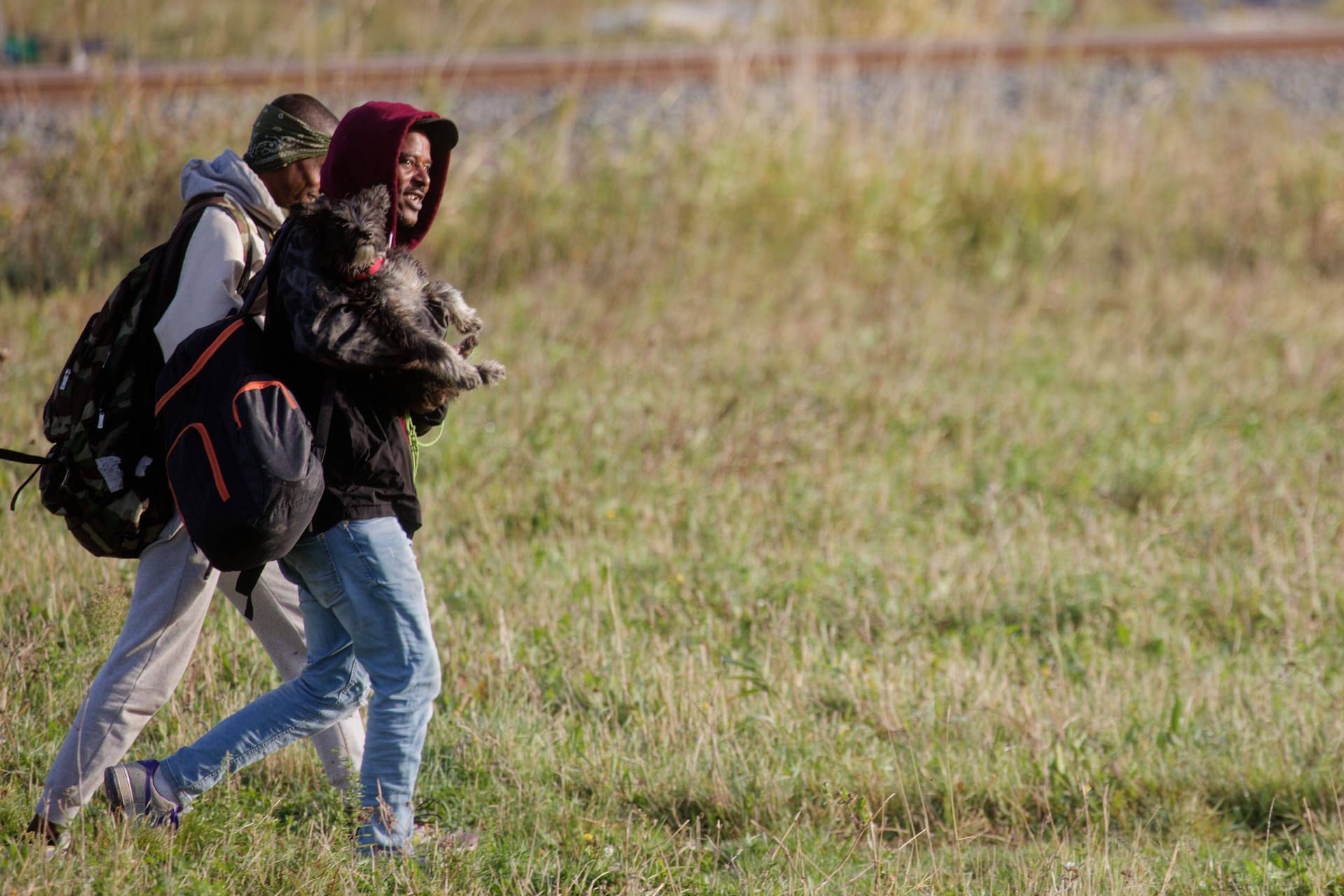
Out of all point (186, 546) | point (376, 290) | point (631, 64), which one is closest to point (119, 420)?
point (186, 546)

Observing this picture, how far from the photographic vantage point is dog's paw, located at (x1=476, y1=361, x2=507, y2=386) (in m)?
3.04

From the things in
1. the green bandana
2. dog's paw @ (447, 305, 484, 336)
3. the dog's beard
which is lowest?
dog's paw @ (447, 305, 484, 336)

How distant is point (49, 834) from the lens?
125 inches

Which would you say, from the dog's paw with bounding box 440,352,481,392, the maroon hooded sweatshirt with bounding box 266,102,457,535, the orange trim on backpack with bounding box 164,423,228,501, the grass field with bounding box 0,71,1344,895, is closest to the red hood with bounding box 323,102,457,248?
the maroon hooded sweatshirt with bounding box 266,102,457,535

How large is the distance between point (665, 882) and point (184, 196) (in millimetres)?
2046

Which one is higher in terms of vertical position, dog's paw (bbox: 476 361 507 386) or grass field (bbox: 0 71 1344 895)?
dog's paw (bbox: 476 361 507 386)

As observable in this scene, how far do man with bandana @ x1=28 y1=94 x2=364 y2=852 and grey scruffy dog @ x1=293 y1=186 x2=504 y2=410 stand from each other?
14.3 inches

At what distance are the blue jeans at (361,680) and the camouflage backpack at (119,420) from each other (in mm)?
383

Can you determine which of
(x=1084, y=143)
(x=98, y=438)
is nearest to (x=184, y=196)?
(x=98, y=438)

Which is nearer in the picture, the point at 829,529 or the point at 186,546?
the point at 186,546

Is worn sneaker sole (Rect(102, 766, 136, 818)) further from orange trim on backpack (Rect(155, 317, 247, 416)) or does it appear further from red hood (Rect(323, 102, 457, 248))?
red hood (Rect(323, 102, 457, 248))

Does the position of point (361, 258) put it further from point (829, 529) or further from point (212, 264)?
point (829, 529)

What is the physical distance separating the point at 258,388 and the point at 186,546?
24.2 inches

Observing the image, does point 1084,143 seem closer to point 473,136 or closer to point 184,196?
point 473,136
